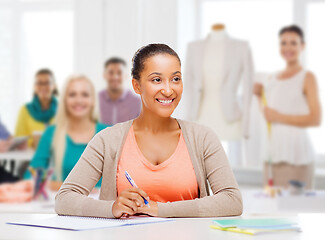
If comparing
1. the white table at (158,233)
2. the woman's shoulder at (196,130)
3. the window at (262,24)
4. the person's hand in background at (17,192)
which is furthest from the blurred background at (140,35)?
the white table at (158,233)

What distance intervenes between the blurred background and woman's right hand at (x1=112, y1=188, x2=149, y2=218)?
398cm

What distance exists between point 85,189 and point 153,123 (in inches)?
12.1

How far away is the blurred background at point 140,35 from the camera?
6180mm

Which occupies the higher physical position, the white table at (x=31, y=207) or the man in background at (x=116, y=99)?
the man in background at (x=116, y=99)

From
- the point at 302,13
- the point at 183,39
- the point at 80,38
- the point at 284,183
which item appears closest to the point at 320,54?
the point at 302,13

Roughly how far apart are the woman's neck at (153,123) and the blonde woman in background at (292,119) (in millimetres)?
2642

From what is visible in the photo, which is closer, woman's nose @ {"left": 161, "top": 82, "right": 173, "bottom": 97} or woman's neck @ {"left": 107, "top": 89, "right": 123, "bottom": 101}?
woman's nose @ {"left": 161, "top": 82, "right": 173, "bottom": 97}

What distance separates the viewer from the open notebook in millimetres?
1600

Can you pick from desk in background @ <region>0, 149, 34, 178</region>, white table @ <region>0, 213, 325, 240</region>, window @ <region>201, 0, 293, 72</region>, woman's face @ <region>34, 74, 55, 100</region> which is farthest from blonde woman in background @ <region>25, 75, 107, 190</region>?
window @ <region>201, 0, 293, 72</region>

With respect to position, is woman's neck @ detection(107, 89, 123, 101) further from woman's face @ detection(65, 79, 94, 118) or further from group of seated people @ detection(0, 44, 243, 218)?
group of seated people @ detection(0, 44, 243, 218)

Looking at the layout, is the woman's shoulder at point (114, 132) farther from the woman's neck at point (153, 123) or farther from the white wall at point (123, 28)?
the white wall at point (123, 28)

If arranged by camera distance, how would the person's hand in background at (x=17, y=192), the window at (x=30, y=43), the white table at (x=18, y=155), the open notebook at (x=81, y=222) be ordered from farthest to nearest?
the window at (x=30, y=43)
the white table at (x=18, y=155)
the person's hand in background at (x=17, y=192)
the open notebook at (x=81, y=222)

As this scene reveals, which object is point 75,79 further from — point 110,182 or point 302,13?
point 302,13

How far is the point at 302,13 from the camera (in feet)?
20.5
